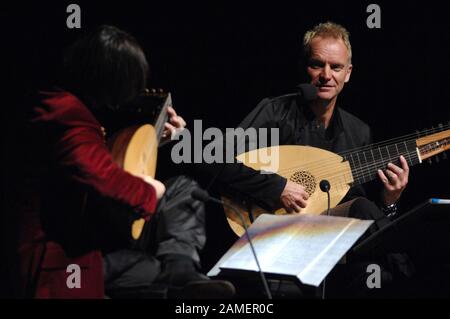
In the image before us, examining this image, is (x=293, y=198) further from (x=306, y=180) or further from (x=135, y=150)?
(x=135, y=150)

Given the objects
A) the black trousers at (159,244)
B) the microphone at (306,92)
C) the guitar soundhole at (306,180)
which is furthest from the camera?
the guitar soundhole at (306,180)

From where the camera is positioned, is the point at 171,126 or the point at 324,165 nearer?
the point at 171,126

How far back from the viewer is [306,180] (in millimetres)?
3559

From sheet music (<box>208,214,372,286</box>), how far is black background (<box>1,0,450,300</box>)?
1.10m

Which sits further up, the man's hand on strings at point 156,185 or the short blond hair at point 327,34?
the short blond hair at point 327,34

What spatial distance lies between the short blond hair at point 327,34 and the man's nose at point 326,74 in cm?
14

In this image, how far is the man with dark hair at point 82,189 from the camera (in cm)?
235

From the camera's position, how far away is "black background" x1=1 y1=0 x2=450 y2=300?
150 inches

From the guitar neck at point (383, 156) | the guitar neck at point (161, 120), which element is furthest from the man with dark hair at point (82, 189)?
the guitar neck at point (383, 156)

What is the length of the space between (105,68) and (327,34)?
1.63 metres

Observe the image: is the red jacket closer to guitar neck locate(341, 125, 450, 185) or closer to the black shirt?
the black shirt

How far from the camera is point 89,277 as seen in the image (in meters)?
2.43

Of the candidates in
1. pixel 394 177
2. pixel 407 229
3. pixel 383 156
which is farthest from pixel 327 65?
pixel 407 229

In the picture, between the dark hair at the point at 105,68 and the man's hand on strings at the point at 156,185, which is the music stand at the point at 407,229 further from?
the dark hair at the point at 105,68
